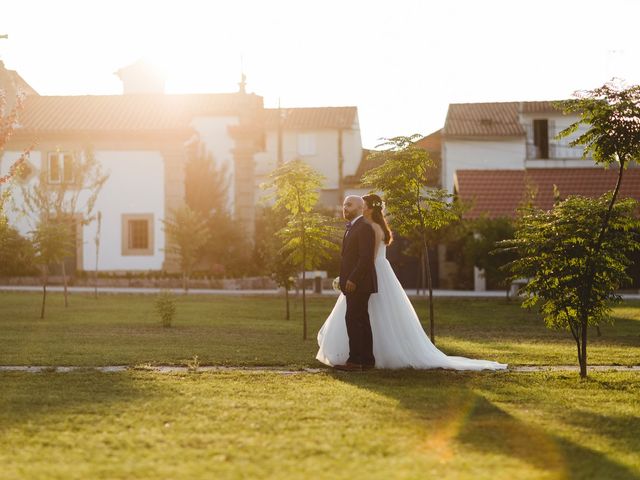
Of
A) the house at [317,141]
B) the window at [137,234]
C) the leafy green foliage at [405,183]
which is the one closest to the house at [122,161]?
the window at [137,234]

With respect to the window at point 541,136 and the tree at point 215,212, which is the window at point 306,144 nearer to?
the tree at point 215,212

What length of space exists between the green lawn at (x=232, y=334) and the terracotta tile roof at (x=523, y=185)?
11.1m

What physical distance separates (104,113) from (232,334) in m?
27.1

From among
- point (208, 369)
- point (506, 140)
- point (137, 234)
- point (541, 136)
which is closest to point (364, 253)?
point (208, 369)

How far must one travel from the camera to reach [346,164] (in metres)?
60.3

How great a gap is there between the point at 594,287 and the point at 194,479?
6.56m

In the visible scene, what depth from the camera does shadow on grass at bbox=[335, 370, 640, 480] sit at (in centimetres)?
602

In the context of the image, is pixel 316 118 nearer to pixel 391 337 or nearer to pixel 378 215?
pixel 378 215

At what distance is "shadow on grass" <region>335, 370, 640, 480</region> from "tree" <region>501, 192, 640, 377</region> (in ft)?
5.00

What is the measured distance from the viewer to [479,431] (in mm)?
7137

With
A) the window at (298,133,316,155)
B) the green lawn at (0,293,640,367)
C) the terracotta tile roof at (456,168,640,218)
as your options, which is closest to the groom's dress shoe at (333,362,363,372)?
the green lawn at (0,293,640,367)

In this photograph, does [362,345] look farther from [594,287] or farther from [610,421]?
[610,421]

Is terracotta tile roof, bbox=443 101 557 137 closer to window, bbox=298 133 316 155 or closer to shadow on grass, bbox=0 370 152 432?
window, bbox=298 133 316 155

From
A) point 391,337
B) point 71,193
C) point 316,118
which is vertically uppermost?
point 316,118
